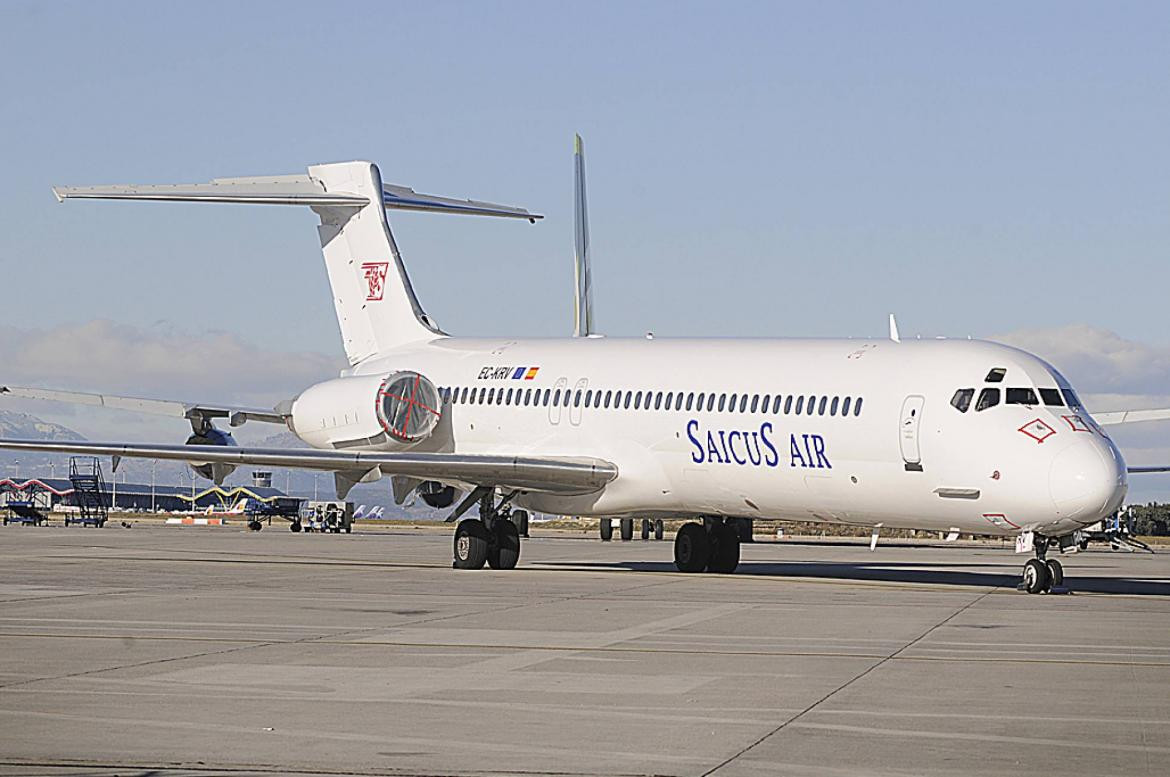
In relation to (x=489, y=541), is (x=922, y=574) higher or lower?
lower

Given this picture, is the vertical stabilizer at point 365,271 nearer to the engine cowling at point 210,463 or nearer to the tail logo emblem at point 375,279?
the tail logo emblem at point 375,279

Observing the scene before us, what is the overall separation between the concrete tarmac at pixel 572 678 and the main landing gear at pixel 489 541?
4004 mm

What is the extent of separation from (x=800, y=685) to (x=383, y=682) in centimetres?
310

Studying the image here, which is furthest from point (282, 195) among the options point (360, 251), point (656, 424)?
point (656, 424)

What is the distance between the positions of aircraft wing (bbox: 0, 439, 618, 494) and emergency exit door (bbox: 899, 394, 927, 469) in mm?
6046

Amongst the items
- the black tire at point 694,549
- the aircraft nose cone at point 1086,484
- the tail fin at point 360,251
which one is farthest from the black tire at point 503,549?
the aircraft nose cone at point 1086,484

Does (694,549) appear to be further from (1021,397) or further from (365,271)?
(365,271)

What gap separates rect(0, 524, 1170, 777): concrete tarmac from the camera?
993cm

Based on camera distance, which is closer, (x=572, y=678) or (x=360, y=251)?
(x=572, y=678)

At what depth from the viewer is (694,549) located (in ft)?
101

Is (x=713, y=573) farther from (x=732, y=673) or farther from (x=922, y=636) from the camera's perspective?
(x=732, y=673)

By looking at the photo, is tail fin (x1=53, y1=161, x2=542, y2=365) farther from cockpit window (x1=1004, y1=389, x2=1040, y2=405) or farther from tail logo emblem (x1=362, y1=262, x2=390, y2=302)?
cockpit window (x1=1004, y1=389, x2=1040, y2=405)

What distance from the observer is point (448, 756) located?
32.4 ft

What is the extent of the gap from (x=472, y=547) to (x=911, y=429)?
28.0 feet
